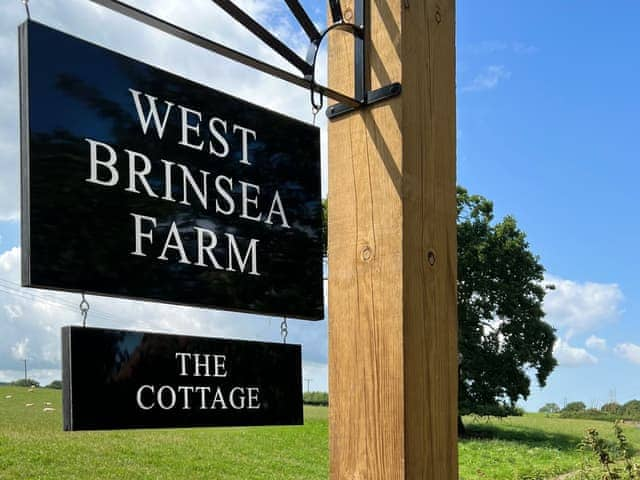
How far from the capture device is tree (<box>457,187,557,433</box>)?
667 inches

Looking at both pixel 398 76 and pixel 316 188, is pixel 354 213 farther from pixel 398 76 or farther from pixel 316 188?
pixel 398 76

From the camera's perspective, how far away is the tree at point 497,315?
55.6 ft

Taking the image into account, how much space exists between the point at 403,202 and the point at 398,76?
32 cm

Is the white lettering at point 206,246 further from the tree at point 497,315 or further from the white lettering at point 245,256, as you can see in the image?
the tree at point 497,315

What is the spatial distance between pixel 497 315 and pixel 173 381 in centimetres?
1694

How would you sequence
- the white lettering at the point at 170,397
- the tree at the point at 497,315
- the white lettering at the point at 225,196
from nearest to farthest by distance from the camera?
1. the white lettering at the point at 170,397
2. the white lettering at the point at 225,196
3. the tree at the point at 497,315

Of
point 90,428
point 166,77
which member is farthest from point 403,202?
point 90,428

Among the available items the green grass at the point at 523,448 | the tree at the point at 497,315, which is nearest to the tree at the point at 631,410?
the green grass at the point at 523,448

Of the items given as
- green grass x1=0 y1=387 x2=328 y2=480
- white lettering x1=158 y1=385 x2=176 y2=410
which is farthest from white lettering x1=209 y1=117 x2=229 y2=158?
green grass x1=0 y1=387 x2=328 y2=480

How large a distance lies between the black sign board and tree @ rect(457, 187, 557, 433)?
1552cm

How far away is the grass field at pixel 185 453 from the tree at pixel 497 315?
1318mm

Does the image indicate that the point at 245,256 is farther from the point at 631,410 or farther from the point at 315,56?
the point at 631,410

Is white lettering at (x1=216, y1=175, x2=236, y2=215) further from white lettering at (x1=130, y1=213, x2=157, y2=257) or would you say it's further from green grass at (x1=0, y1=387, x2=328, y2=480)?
green grass at (x1=0, y1=387, x2=328, y2=480)

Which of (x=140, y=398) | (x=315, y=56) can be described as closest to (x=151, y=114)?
(x=315, y=56)
